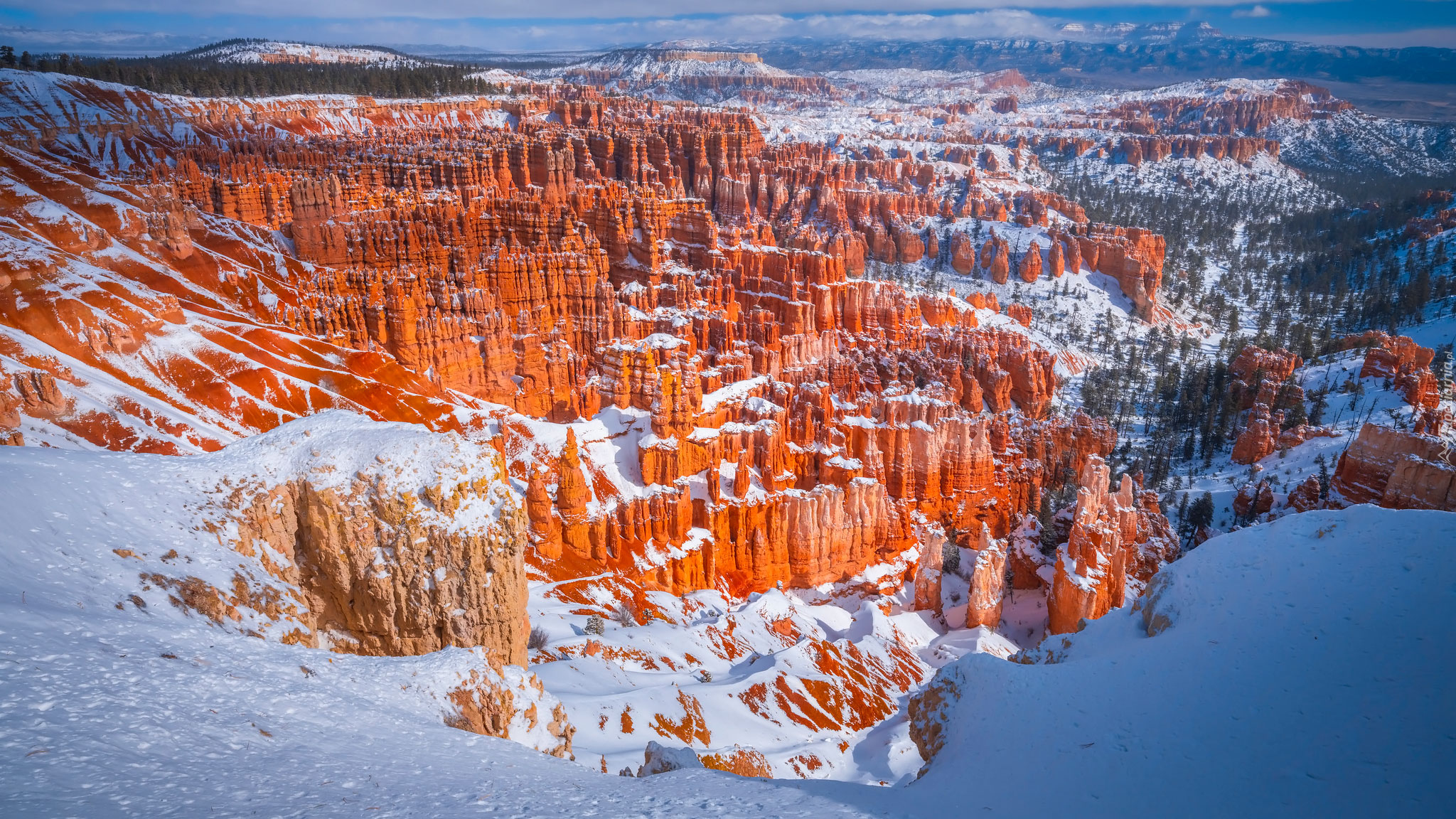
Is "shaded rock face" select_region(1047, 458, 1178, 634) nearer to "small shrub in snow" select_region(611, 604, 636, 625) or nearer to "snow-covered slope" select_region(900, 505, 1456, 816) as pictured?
"snow-covered slope" select_region(900, 505, 1456, 816)

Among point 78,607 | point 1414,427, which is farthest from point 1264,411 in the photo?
point 78,607

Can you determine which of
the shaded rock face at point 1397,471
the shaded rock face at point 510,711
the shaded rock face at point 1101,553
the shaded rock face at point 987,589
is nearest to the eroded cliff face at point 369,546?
the shaded rock face at point 510,711

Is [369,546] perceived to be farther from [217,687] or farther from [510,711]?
[217,687]

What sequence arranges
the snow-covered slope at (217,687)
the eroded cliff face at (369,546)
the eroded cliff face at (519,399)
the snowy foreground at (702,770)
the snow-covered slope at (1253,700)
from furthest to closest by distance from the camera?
the eroded cliff face at (519,399)
the eroded cliff face at (369,546)
the snow-covered slope at (1253,700)
the snowy foreground at (702,770)
the snow-covered slope at (217,687)

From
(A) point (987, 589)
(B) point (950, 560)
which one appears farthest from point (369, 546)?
(B) point (950, 560)

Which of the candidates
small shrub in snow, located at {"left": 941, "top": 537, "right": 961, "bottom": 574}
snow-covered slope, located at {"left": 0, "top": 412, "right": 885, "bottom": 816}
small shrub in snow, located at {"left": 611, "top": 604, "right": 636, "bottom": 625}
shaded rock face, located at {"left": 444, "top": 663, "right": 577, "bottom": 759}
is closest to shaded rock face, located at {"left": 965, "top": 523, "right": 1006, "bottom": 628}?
small shrub in snow, located at {"left": 941, "top": 537, "right": 961, "bottom": 574}

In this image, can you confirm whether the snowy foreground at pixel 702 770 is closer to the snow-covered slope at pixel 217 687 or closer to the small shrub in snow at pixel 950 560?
the snow-covered slope at pixel 217 687
